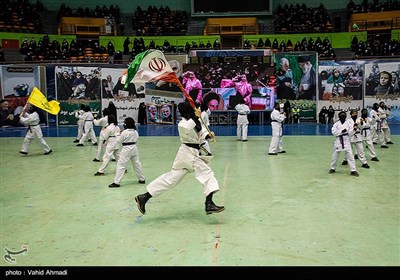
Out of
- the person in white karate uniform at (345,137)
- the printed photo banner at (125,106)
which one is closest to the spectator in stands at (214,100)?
the printed photo banner at (125,106)

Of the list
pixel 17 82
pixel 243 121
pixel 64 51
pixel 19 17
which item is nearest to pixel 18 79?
pixel 17 82

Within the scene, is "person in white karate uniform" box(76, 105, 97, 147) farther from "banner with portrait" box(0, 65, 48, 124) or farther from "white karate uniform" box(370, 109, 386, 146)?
"white karate uniform" box(370, 109, 386, 146)

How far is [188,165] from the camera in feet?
23.4

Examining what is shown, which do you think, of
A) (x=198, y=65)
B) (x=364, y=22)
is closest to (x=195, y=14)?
(x=198, y=65)

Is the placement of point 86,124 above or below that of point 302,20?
below

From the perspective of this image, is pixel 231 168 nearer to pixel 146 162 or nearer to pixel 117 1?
pixel 146 162

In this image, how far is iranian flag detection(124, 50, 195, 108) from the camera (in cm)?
738

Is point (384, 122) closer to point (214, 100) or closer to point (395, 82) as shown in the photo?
point (395, 82)

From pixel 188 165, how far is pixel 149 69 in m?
1.90

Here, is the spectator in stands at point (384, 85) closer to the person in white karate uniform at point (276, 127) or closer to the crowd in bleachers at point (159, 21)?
the person in white karate uniform at point (276, 127)

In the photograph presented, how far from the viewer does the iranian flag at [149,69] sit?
7375mm

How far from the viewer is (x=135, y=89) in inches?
1052

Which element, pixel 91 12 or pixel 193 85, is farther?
pixel 91 12

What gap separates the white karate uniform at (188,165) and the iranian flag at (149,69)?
59 centimetres
